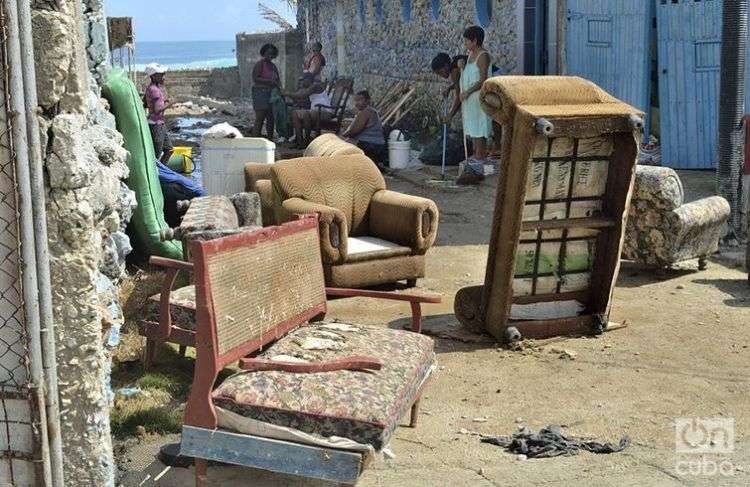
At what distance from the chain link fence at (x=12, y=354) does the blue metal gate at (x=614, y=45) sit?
33.4 ft

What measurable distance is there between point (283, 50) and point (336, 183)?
67.9ft

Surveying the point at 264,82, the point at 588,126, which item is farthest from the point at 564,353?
the point at 264,82

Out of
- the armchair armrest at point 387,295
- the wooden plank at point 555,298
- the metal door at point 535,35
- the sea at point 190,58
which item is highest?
the sea at point 190,58

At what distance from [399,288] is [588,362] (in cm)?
221

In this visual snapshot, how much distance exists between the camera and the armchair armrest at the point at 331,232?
7301 mm

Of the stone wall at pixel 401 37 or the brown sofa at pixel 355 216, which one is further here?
the stone wall at pixel 401 37

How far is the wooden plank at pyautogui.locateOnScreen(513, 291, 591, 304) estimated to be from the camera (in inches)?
258

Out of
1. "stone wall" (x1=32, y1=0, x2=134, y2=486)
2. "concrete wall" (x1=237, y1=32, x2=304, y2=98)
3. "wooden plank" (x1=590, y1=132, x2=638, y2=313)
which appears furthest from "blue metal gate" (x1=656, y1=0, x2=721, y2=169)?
"concrete wall" (x1=237, y1=32, x2=304, y2=98)

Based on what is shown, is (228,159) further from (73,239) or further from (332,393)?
(73,239)

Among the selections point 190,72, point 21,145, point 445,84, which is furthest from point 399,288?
point 190,72

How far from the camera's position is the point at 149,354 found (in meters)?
5.77

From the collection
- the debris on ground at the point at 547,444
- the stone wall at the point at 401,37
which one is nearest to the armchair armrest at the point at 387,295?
the debris on ground at the point at 547,444

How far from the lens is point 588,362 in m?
6.12

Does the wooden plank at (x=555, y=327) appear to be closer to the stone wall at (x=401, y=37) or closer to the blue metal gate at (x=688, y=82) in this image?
the blue metal gate at (x=688, y=82)
